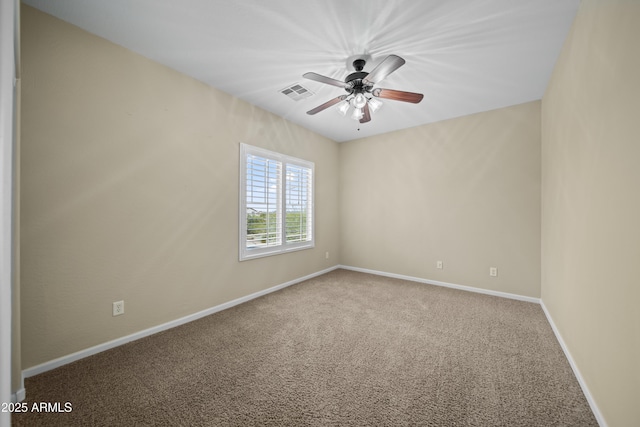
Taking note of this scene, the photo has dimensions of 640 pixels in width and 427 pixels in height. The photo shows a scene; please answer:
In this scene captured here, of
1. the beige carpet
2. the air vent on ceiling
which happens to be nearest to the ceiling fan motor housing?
the air vent on ceiling

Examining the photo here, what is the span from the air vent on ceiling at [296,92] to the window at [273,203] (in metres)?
0.83

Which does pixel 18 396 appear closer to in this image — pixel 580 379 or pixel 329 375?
pixel 329 375

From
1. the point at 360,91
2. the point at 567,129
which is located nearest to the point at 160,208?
the point at 360,91

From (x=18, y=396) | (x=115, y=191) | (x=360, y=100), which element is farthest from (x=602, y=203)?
(x=18, y=396)

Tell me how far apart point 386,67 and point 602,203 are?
163cm

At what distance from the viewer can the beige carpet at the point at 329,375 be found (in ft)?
4.88

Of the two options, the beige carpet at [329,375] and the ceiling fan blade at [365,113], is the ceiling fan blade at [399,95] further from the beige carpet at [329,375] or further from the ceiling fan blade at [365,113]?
the beige carpet at [329,375]

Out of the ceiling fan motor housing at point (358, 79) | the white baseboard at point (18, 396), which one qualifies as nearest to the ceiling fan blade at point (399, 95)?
the ceiling fan motor housing at point (358, 79)

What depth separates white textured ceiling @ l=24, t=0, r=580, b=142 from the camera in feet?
5.98

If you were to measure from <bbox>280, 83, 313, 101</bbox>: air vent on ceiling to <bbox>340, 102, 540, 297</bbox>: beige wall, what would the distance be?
1.98 meters

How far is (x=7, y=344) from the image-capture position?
2.50 ft

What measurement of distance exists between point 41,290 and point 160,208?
39.4 inches

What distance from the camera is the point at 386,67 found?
1969 mm

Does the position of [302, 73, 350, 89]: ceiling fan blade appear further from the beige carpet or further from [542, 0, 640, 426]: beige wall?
the beige carpet
